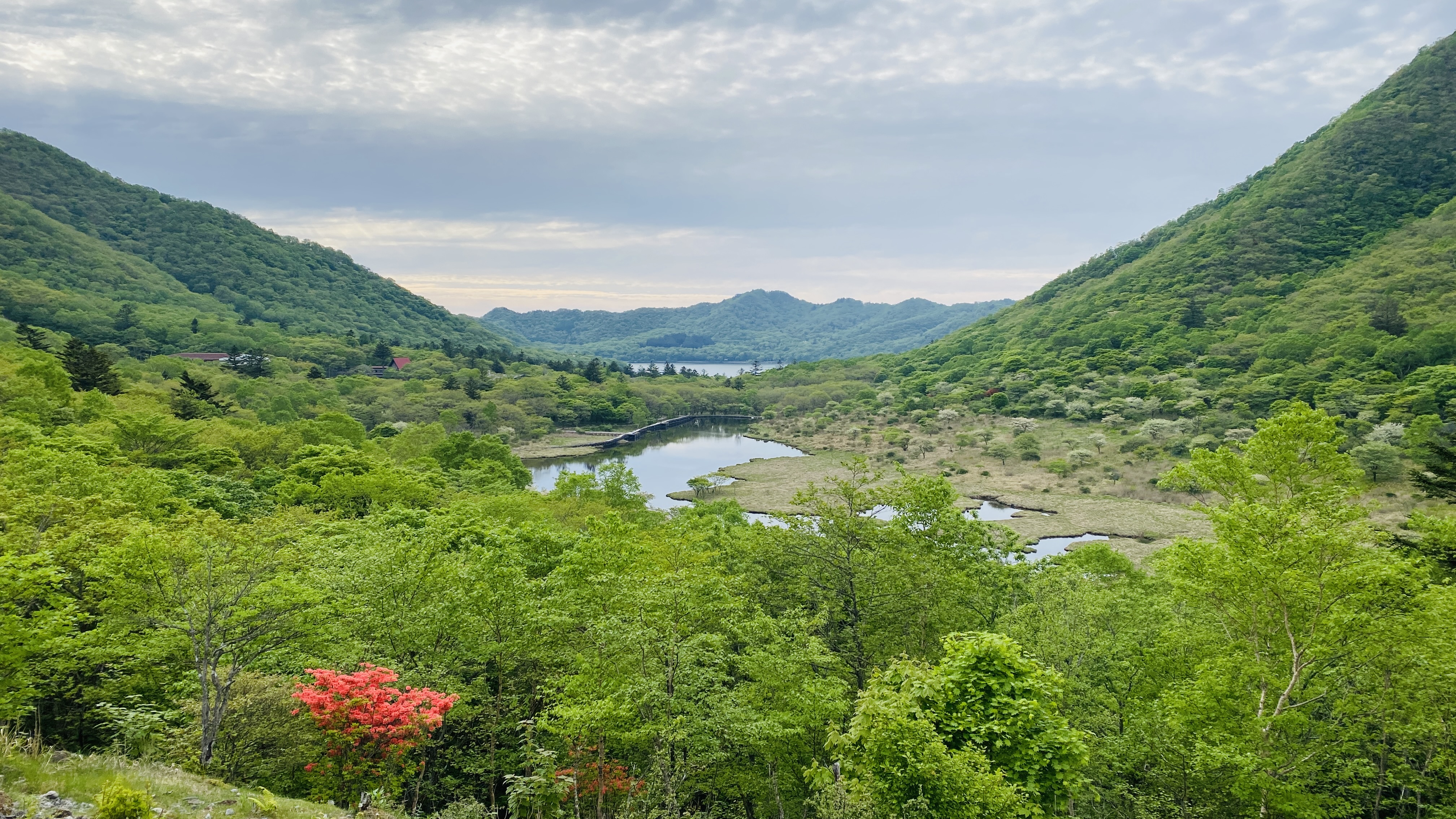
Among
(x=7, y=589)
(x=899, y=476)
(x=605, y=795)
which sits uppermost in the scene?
(x=7, y=589)

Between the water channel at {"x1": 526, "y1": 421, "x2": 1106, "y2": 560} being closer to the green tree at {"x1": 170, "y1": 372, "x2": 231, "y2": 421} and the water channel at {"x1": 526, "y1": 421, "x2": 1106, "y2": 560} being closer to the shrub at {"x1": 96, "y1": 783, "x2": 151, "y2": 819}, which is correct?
the green tree at {"x1": 170, "y1": 372, "x2": 231, "y2": 421}

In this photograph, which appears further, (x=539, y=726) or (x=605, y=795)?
(x=605, y=795)

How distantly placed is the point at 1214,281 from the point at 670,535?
113 m

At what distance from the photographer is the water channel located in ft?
159

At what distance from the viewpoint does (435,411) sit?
251 ft

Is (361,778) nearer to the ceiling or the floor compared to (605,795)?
nearer to the ceiling

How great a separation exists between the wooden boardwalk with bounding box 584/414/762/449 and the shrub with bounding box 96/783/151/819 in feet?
257

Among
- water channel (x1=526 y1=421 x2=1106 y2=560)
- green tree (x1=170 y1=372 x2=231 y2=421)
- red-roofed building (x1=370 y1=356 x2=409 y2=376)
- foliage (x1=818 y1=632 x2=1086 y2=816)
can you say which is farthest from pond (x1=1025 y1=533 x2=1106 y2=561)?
red-roofed building (x1=370 y1=356 x2=409 y2=376)

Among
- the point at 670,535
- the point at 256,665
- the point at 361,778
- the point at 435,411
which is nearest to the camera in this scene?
the point at 361,778

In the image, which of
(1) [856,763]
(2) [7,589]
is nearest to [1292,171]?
(1) [856,763]

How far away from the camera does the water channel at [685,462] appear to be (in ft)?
159

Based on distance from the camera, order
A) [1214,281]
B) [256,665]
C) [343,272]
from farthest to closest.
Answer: [343,272]
[1214,281]
[256,665]

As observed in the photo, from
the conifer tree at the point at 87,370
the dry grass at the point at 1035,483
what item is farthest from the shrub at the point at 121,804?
the conifer tree at the point at 87,370

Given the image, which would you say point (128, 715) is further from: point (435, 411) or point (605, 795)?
point (435, 411)
